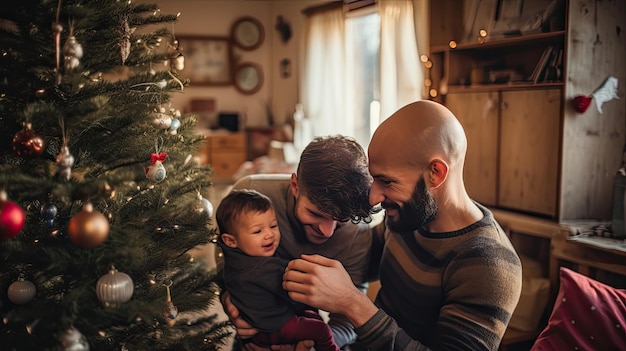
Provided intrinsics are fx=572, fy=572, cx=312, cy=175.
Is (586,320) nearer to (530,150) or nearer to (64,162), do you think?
(530,150)

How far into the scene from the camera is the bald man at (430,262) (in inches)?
56.8

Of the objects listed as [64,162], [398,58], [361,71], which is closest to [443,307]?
[64,162]

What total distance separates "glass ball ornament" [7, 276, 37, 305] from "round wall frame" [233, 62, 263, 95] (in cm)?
687

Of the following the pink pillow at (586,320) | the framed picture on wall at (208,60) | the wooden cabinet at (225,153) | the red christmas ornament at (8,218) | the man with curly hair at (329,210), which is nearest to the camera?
the red christmas ornament at (8,218)

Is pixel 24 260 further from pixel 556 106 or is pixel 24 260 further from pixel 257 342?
pixel 556 106

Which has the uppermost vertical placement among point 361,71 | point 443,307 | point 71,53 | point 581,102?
point 361,71

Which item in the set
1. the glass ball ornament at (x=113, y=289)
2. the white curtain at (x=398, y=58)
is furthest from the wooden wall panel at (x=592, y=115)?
the glass ball ornament at (x=113, y=289)

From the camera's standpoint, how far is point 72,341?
1.16m

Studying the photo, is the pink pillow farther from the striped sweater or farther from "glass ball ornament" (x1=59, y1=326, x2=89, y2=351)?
"glass ball ornament" (x1=59, y1=326, x2=89, y2=351)

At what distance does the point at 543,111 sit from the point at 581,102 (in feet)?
0.72

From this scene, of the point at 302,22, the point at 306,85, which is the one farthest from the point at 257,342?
the point at 302,22

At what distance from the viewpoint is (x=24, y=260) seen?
124cm

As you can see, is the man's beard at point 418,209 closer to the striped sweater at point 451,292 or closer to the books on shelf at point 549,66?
the striped sweater at point 451,292

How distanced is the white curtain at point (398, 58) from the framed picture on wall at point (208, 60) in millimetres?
3410
